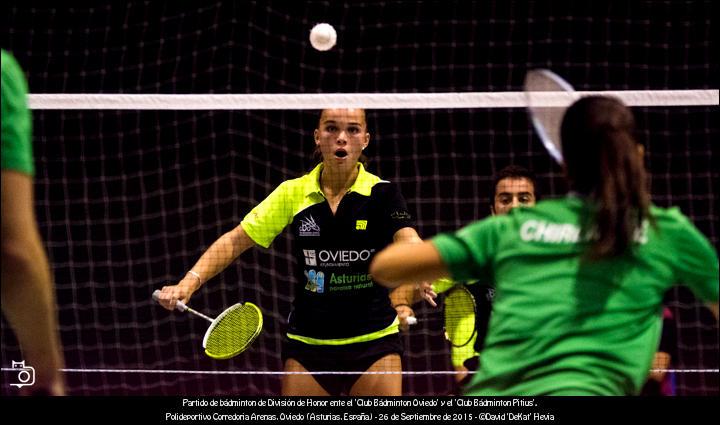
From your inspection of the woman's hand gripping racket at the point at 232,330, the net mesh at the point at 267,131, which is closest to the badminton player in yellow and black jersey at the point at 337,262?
the woman's hand gripping racket at the point at 232,330

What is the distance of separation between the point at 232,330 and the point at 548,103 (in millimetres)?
2533

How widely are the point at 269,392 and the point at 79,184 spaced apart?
3357mm

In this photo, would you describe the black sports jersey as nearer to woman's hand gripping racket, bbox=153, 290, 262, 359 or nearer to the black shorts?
the black shorts

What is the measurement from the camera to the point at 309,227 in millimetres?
4773

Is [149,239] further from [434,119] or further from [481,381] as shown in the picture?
[481,381]

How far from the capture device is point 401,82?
8.95 m

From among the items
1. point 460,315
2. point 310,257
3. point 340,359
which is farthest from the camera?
point 460,315

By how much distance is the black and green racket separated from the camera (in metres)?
4.86

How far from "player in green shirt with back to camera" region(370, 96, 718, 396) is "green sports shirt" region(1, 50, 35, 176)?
2.33ft

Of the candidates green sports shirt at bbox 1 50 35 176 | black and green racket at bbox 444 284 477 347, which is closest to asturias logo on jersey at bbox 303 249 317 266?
black and green racket at bbox 444 284 477 347

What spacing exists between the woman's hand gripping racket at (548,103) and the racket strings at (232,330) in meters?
2.26

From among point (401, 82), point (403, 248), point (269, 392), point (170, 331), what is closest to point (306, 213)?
point (403, 248)

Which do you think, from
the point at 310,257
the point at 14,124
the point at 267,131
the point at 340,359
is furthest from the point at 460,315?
the point at 267,131

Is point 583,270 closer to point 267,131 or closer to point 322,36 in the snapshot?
point 322,36
